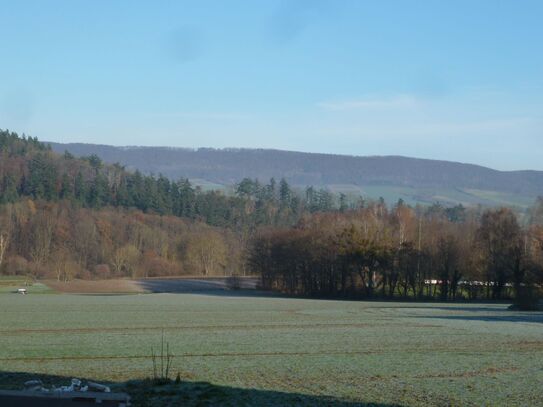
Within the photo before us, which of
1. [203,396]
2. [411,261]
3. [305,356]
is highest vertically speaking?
[411,261]

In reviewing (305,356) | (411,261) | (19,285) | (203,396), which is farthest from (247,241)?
(203,396)

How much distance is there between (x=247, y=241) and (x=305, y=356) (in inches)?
5448

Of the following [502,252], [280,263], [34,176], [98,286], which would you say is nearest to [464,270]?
[502,252]

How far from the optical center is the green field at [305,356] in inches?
813

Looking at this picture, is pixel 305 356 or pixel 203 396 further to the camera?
pixel 305 356

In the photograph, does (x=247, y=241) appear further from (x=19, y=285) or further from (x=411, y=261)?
(x=411, y=261)

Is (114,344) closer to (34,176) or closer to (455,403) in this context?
(455,403)

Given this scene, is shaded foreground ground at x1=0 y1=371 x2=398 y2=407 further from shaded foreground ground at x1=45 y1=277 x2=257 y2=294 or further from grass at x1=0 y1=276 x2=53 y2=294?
shaded foreground ground at x1=45 y1=277 x2=257 y2=294

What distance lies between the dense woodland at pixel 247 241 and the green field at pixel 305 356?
111 feet

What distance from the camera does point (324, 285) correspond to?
105 m

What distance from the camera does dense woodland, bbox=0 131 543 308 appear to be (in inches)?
3824

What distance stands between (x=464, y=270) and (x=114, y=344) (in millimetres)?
70537

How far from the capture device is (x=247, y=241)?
550ft

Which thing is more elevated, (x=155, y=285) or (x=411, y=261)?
(x=411, y=261)
